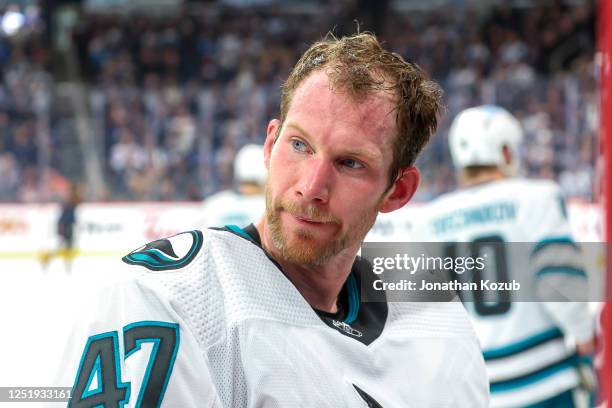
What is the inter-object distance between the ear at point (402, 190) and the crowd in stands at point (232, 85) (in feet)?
22.4

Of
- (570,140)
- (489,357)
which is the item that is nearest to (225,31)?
(570,140)

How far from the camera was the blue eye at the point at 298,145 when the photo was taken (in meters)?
1.09

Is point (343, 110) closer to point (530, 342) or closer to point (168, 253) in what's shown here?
point (168, 253)

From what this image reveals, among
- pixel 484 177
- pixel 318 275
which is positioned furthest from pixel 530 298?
pixel 318 275

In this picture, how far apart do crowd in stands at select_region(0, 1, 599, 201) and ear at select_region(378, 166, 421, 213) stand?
22.4 ft

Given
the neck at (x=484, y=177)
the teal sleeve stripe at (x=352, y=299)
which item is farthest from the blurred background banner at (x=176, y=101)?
the teal sleeve stripe at (x=352, y=299)

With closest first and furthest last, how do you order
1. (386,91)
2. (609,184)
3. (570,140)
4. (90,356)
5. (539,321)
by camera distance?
1. (609,184)
2. (90,356)
3. (386,91)
4. (539,321)
5. (570,140)

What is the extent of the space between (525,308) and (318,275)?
61.0 inches

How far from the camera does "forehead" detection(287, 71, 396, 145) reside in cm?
107

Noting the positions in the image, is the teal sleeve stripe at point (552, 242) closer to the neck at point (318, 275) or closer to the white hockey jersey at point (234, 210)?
the neck at point (318, 275)

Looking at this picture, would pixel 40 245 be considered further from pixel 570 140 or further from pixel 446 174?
pixel 570 140

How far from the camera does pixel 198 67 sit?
506 inches

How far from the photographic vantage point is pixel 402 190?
1260 millimetres

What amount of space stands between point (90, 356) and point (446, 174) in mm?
8567
